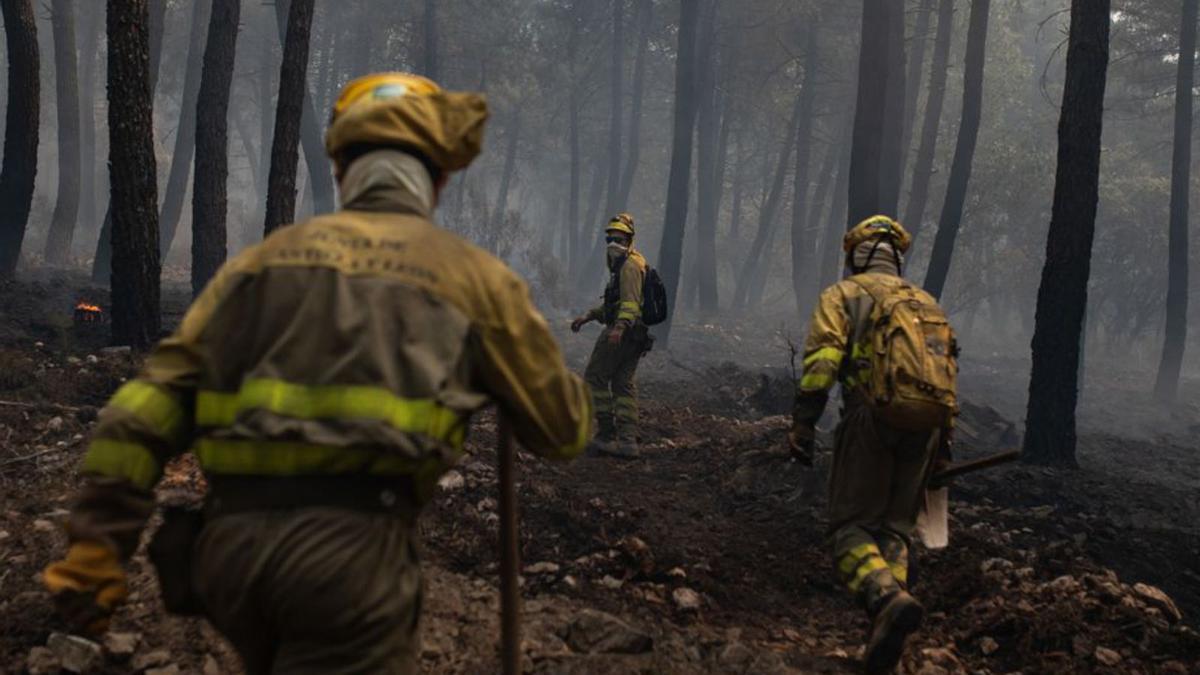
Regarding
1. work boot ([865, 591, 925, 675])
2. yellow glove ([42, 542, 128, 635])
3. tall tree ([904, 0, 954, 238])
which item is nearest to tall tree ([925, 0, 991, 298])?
tall tree ([904, 0, 954, 238])

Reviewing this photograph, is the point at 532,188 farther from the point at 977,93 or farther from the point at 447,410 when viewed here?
the point at 447,410

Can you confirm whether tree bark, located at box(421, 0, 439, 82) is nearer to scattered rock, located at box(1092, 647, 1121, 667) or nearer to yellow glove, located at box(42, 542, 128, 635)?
scattered rock, located at box(1092, 647, 1121, 667)

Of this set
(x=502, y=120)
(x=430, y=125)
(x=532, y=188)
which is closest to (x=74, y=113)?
(x=430, y=125)

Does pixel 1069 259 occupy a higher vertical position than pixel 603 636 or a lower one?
higher

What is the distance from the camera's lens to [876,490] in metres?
4.04

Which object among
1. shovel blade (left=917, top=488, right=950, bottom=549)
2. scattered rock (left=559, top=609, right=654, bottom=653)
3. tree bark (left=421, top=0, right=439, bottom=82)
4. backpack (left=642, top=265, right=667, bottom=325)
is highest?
tree bark (left=421, top=0, right=439, bottom=82)

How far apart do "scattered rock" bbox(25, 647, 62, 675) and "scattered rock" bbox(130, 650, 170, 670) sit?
25cm

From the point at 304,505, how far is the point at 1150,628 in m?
4.25

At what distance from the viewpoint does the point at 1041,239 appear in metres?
29.3

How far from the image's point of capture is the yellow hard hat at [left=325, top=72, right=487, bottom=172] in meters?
2.04

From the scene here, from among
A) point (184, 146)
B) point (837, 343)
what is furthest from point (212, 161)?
point (184, 146)

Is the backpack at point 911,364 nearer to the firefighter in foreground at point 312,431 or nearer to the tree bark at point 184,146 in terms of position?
the firefighter in foreground at point 312,431

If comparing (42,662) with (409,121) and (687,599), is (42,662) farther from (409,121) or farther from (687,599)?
(687,599)

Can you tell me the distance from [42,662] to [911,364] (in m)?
3.62
